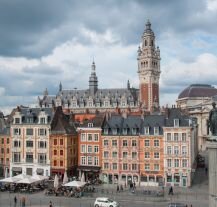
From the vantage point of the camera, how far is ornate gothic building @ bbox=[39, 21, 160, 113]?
139875 mm

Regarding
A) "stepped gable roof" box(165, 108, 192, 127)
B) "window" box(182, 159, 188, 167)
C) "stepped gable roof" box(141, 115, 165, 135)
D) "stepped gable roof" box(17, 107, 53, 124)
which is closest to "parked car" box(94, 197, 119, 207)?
"window" box(182, 159, 188, 167)

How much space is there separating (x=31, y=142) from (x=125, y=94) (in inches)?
2898

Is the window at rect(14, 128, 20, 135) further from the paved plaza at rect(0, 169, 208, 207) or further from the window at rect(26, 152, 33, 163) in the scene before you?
the paved plaza at rect(0, 169, 208, 207)

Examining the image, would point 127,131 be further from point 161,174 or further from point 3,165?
point 3,165

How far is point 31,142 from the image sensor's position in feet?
234

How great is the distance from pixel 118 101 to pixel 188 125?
77.6 metres

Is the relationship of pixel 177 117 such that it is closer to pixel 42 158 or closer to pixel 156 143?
pixel 156 143

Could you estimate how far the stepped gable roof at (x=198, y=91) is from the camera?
164m

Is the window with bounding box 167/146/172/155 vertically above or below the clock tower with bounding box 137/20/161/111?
below

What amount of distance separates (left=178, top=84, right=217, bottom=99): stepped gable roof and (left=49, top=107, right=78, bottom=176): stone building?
10133cm

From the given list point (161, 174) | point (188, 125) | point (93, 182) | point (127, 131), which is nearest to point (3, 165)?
point (93, 182)

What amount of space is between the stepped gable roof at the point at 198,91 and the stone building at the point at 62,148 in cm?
10133

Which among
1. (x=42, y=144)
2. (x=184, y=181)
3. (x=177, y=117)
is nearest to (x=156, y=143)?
(x=177, y=117)

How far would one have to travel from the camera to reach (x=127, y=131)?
66.1m
